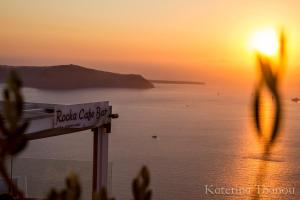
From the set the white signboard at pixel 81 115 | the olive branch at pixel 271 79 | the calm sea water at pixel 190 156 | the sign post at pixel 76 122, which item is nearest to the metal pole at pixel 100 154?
the sign post at pixel 76 122

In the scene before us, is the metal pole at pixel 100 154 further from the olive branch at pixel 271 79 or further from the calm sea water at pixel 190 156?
the calm sea water at pixel 190 156

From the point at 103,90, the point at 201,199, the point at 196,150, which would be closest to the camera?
the point at 201,199

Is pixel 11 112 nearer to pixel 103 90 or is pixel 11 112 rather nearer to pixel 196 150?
pixel 196 150

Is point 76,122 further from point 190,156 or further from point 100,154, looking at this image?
point 190,156

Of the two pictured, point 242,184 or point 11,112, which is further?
point 242,184

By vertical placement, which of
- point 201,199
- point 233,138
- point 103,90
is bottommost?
point 201,199

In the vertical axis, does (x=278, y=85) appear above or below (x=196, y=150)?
above

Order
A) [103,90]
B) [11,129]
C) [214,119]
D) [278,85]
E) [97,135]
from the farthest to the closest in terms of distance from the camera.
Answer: [103,90] < [214,119] < [97,135] < [11,129] < [278,85]

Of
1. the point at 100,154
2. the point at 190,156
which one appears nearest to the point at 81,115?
the point at 100,154

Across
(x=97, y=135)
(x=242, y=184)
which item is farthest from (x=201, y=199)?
(x=97, y=135)
